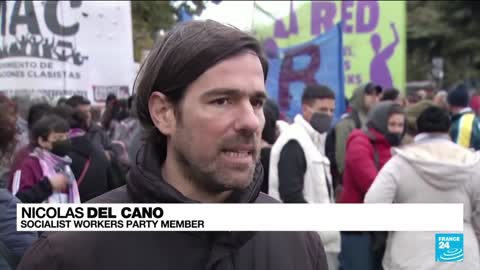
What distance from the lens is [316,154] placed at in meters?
5.48

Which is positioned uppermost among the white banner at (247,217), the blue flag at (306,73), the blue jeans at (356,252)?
the blue flag at (306,73)

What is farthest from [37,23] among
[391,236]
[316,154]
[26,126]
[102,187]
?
[391,236]

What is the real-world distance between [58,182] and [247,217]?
354cm

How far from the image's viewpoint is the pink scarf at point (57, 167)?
17.3 ft

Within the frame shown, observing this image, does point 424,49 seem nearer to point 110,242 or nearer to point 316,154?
point 316,154

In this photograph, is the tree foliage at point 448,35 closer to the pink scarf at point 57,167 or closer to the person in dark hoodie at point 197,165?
the pink scarf at point 57,167

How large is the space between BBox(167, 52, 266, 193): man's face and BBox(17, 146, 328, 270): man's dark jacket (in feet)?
0.33

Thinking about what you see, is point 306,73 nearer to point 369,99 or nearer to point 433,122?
point 369,99

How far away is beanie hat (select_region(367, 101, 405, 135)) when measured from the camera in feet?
19.4

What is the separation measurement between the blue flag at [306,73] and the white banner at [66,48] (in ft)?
Result: 5.47

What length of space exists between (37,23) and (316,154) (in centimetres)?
440

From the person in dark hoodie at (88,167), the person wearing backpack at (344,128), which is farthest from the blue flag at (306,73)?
the person in dark hoodie at (88,167)

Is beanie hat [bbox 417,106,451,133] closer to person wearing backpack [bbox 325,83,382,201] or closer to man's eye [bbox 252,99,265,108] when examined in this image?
person wearing backpack [bbox 325,83,382,201]

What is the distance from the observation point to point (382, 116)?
19.5 feet
